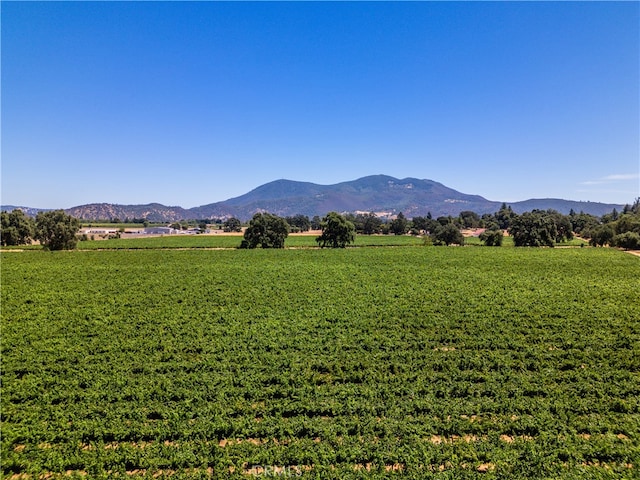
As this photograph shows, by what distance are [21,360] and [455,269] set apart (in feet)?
132

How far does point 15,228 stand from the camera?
243 feet

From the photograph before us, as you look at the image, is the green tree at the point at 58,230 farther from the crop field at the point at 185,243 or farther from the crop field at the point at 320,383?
the crop field at the point at 320,383

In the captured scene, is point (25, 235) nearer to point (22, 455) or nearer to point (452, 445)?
point (22, 455)

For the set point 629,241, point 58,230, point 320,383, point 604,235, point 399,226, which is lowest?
point 320,383

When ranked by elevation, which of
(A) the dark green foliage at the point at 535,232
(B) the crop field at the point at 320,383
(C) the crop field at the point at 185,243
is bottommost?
(B) the crop field at the point at 320,383

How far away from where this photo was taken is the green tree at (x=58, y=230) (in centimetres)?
6234

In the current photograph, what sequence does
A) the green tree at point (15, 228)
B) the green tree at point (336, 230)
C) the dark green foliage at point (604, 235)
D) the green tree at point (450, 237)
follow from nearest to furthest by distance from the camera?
the green tree at point (15, 228) → the green tree at point (336, 230) → the dark green foliage at point (604, 235) → the green tree at point (450, 237)

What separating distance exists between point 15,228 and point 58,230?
24.0 meters

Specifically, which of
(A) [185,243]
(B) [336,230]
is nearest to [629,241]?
(B) [336,230]

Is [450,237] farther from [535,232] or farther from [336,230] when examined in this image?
[336,230]

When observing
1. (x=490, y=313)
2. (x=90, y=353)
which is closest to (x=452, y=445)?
(x=490, y=313)

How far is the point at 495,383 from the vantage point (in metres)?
13.5

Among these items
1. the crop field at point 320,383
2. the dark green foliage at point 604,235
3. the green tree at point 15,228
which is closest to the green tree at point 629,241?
the dark green foliage at point 604,235

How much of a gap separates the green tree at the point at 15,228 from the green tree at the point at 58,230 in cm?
1612
